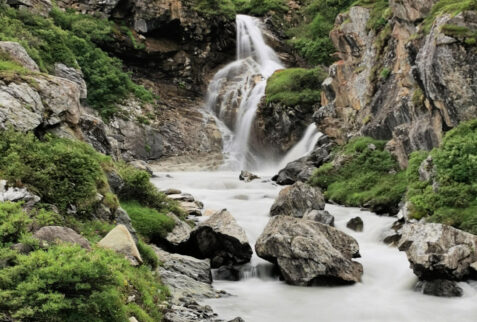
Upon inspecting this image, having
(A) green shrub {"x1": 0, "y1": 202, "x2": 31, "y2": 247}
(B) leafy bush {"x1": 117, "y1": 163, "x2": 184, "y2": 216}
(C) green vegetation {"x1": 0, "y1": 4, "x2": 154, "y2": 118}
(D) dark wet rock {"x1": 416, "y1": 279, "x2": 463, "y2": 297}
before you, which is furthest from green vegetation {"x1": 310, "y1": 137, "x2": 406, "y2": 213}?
(C) green vegetation {"x1": 0, "y1": 4, "x2": 154, "y2": 118}

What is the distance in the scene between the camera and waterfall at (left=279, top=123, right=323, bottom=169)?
111 ft

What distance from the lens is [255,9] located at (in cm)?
5584

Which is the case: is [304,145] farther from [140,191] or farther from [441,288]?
[441,288]

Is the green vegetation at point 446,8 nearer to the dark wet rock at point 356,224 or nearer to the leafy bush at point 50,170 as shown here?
the dark wet rock at point 356,224

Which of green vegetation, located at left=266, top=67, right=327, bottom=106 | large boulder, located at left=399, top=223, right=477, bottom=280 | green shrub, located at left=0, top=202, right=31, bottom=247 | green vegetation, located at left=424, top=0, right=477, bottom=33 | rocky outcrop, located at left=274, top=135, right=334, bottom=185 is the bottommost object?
rocky outcrop, located at left=274, top=135, right=334, bottom=185

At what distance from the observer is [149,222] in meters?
14.1

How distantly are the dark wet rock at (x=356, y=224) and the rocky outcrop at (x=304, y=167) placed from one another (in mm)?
8593

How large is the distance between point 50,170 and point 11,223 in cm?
302

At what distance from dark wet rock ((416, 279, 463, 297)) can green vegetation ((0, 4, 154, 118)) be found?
2368 cm

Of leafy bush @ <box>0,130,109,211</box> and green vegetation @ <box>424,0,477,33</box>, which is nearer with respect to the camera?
leafy bush @ <box>0,130,109,211</box>

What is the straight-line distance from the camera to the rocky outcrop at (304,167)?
2719cm

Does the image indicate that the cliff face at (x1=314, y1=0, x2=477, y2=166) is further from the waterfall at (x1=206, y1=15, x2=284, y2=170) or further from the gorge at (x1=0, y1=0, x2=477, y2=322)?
the waterfall at (x1=206, y1=15, x2=284, y2=170)

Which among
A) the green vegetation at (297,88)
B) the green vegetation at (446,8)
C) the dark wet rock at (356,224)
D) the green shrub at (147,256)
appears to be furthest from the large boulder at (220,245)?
the green vegetation at (297,88)

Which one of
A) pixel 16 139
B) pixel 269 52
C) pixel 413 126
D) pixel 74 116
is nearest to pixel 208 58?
pixel 269 52
